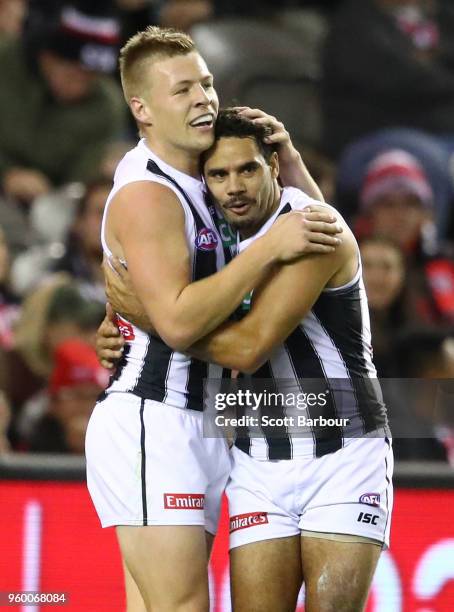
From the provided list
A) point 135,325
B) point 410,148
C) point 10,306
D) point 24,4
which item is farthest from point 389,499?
point 24,4

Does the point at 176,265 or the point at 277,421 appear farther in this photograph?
the point at 277,421

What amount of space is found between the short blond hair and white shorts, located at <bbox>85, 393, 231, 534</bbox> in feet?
3.36

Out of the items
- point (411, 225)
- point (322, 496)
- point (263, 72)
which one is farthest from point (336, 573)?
point (263, 72)

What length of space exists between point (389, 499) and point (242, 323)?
2.49ft

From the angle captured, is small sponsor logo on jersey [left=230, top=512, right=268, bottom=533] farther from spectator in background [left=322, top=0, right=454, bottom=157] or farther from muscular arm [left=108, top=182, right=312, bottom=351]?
spectator in background [left=322, top=0, right=454, bottom=157]

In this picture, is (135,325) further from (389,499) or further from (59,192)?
(59,192)

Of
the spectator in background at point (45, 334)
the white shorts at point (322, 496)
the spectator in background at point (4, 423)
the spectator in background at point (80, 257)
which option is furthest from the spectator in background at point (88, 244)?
the white shorts at point (322, 496)

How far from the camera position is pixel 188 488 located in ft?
13.9

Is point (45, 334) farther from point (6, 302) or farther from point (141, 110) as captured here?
point (141, 110)

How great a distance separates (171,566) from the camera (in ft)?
13.7

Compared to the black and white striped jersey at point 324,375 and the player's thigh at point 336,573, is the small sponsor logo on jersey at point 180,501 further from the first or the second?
the player's thigh at point 336,573

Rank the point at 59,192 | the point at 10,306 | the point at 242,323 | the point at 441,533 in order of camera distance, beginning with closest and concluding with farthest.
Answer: the point at 242,323 < the point at 441,533 < the point at 10,306 < the point at 59,192

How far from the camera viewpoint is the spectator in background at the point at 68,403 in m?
6.18

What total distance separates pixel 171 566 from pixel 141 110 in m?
1.47
